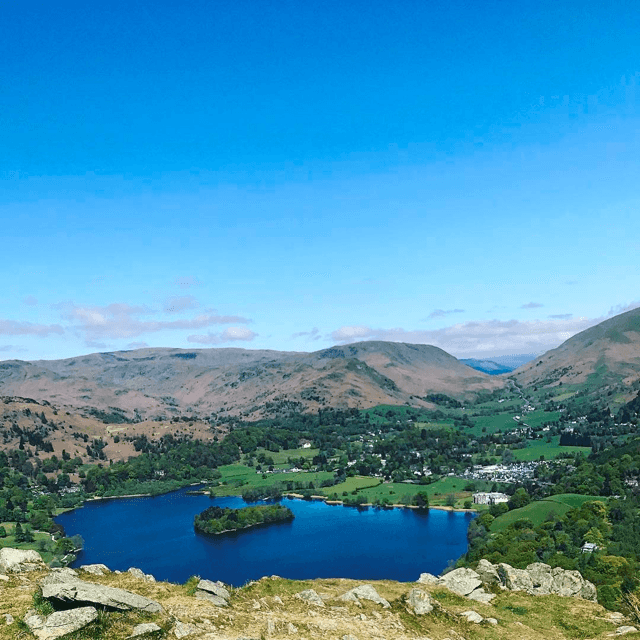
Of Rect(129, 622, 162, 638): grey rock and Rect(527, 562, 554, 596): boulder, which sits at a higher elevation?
Rect(129, 622, 162, 638): grey rock

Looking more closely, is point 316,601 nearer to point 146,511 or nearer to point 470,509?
point 470,509

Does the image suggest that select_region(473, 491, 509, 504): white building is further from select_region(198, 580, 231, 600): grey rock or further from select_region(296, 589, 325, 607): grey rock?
select_region(198, 580, 231, 600): grey rock

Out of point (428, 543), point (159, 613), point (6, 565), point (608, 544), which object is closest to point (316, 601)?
point (159, 613)

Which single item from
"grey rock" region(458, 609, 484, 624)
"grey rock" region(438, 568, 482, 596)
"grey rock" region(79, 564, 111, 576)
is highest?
"grey rock" region(79, 564, 111, 576)

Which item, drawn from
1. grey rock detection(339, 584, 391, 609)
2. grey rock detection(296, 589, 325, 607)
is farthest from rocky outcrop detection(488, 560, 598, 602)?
grey rock detection(296, 589, 325, 607)

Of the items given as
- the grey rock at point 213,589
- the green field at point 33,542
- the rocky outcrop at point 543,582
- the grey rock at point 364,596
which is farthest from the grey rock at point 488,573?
the green field at point 33,542

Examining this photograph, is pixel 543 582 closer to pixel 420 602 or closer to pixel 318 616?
pixel 420 602
